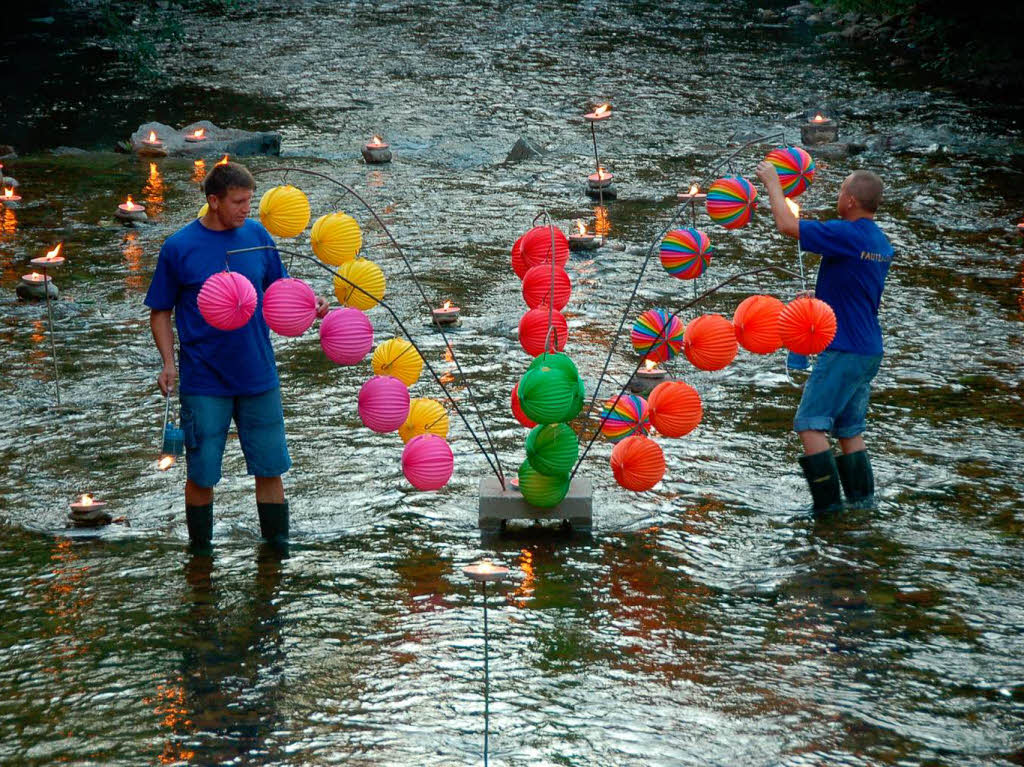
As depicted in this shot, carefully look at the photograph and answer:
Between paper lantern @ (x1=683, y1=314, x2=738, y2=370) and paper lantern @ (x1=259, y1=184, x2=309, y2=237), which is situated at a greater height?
paper lantern @ (x1=259, y1=184, x2=309, y2=237)

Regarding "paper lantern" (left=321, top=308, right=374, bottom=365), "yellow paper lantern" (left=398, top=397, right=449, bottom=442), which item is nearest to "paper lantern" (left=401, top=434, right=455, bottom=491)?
"yellow paper lantern" (left=398, top=397, right=449, bottom=442)

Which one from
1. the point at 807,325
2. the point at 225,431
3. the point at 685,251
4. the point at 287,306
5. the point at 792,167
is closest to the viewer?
the point at 807,325

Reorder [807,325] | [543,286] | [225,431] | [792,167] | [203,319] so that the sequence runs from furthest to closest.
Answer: [792,167] < [543,286] < [225,431] < [203,319] < [807,325]

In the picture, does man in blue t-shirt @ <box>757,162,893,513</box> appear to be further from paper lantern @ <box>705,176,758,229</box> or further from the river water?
the river water

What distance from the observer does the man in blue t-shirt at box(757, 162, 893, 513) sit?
262 inches

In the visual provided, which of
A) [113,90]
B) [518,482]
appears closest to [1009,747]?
[518,482]

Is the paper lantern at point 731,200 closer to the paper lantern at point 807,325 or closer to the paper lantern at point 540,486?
the paper lantern at point 807,325

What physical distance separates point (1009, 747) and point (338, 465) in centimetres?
425

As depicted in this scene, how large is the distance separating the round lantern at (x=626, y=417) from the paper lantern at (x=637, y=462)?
26 cm

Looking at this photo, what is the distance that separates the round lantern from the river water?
0.57 m

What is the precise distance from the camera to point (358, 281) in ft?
22.2

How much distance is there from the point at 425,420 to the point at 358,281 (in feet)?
2.73

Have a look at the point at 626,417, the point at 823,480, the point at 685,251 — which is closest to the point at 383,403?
the point at 626,417

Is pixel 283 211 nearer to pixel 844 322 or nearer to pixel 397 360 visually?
pixel 397 360
